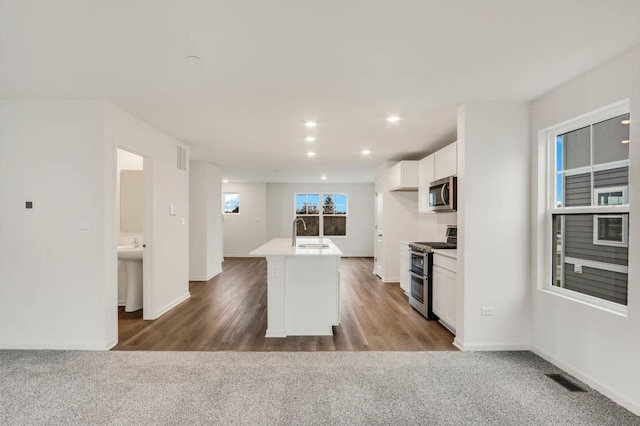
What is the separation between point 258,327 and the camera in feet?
12.9

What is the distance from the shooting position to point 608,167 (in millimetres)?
2559

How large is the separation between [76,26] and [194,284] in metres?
5.20

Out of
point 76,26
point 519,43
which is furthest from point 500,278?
point 76,26

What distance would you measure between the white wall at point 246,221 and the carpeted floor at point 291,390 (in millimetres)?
7245

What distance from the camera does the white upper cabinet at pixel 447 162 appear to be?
4207mm

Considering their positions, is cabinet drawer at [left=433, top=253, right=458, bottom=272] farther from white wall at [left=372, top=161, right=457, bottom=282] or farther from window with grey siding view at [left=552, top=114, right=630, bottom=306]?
white wall at [left=372, top=161, right=457, bottom=282]

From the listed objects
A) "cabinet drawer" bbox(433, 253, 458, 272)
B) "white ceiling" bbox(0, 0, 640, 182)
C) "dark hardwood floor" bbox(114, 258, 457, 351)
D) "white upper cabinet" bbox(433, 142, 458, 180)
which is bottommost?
"dark hardwood floor" bbox(114, 258, 457, 351)

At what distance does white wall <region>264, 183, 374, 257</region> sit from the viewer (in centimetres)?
1057

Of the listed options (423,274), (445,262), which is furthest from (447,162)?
(423,274)

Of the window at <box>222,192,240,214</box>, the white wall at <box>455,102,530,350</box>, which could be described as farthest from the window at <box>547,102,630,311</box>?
the window at <box>222,192,240,214</box>

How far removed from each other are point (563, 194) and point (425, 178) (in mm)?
2411

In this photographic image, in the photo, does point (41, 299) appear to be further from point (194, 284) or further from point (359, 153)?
point (359, 153)

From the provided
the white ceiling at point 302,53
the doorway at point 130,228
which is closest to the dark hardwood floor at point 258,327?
the doorway at point 130,228

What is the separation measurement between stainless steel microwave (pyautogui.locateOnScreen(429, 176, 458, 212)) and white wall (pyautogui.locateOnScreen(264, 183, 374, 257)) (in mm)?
5567
